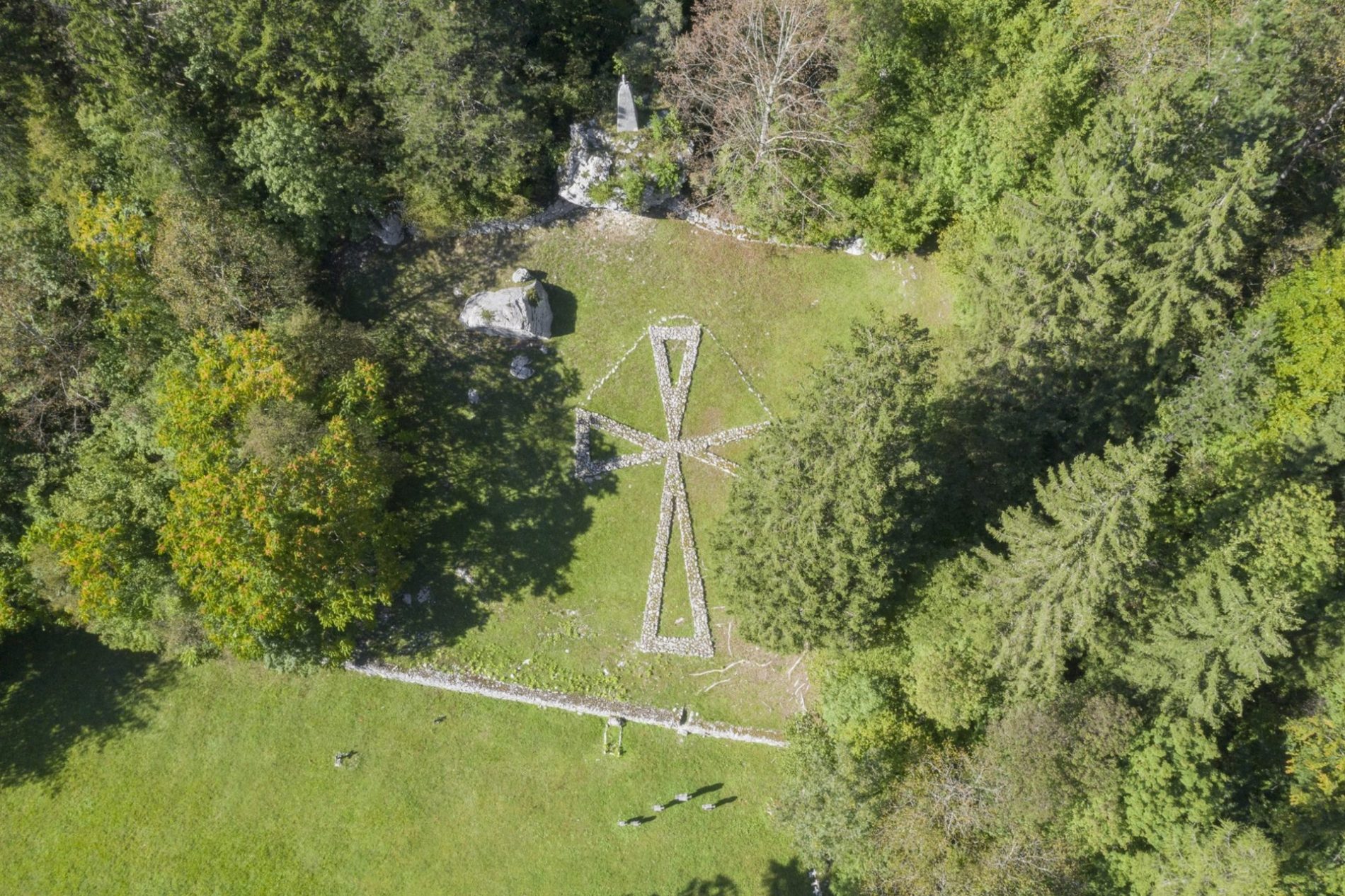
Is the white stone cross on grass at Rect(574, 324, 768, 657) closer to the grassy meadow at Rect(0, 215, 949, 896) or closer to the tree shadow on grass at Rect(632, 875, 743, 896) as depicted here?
the grassy meadow at Rect(0, 215, 949, 896)

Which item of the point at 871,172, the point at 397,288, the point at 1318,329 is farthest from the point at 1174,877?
the point at 397,288

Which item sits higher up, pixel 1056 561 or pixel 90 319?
pixel 90 319

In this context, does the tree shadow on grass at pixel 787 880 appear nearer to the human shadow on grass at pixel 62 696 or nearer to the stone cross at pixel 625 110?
the human shadow on grass at pixel 62 696

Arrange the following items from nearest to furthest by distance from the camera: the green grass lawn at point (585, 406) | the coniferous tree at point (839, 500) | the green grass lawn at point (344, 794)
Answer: the coniferous tree at point (839, 500)
the green grass lawn at point (344, 794)
the green grass lawn at point (585, 406)

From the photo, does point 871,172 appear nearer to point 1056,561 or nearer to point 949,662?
point 1056,561

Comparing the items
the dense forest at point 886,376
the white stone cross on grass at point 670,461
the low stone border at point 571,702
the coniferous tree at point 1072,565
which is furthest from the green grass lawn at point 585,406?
the coniferous tree at point 1072,565

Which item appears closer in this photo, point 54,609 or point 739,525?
point 739,525
